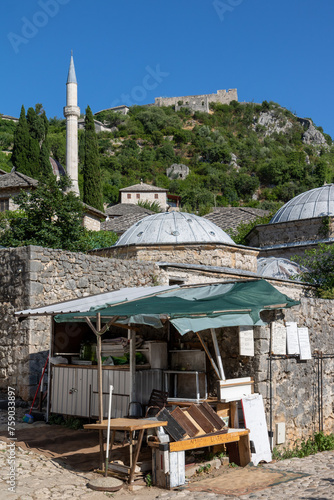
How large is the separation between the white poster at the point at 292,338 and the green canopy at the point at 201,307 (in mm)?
533

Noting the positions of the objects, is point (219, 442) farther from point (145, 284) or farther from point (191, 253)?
point (191, 253)

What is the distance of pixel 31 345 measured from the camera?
9539 millimetres

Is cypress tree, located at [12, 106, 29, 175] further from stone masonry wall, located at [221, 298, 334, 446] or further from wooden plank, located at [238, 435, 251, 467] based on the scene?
wooden plank, located at [238, 435, 251, 467]

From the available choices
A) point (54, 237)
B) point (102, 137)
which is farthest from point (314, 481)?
point (102, 137)

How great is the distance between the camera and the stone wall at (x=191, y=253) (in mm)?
16281

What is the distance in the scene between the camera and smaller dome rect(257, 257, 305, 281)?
1912 centimetres

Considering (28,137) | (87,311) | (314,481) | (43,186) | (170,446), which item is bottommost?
(314,481)

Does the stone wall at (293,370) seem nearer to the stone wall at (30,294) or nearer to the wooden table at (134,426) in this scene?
the wooden table at (134,426)

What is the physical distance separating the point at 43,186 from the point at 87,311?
13.1m

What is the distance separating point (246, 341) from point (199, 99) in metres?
109

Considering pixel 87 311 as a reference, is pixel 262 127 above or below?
above

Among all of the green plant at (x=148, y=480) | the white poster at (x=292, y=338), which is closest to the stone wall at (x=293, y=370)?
the white poster at (x=292, y=338)

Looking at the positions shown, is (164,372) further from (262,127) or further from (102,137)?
(262,127)

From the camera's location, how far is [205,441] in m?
6.10
